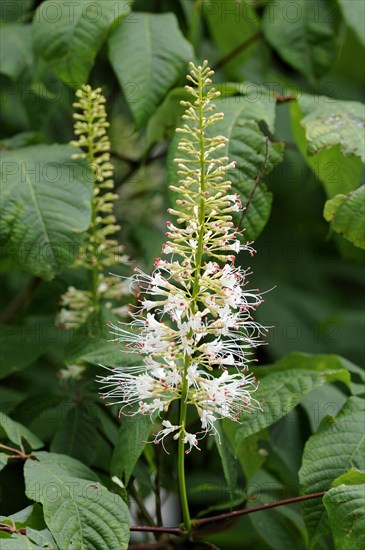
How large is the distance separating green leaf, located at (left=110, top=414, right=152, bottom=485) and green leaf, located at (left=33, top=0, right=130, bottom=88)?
1096 mm

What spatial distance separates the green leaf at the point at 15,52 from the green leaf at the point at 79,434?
1.26 meters

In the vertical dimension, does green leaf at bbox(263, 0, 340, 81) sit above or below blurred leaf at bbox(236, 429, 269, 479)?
above

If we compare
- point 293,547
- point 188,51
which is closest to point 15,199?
point 188,51

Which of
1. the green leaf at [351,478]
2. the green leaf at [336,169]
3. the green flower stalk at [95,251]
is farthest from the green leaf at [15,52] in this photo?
the green leaf at [351,478]

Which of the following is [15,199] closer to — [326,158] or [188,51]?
[188,51]

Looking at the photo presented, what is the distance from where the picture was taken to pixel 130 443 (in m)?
2.15

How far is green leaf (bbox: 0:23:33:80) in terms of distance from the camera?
3053mm

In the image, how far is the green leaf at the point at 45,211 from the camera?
243 cm

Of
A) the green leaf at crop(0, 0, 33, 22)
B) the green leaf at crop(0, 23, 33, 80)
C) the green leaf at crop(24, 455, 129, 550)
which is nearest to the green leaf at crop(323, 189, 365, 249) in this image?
the green leaf at crop(24, 455, 129, 550)

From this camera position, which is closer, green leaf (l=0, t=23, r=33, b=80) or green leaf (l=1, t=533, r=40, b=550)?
green leaf (l=1, t=533, r=40, b=550)

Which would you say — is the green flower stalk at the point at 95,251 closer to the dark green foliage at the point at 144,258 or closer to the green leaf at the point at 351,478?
the dark green foliage at the point at 144,258

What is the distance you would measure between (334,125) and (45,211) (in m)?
0.90

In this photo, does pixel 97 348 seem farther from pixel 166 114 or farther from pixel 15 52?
pixel 15 52

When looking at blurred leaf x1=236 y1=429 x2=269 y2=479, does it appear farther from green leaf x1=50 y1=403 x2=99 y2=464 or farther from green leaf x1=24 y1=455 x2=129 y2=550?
green leaf x1=24 y1=455 x2=129 y2=550
